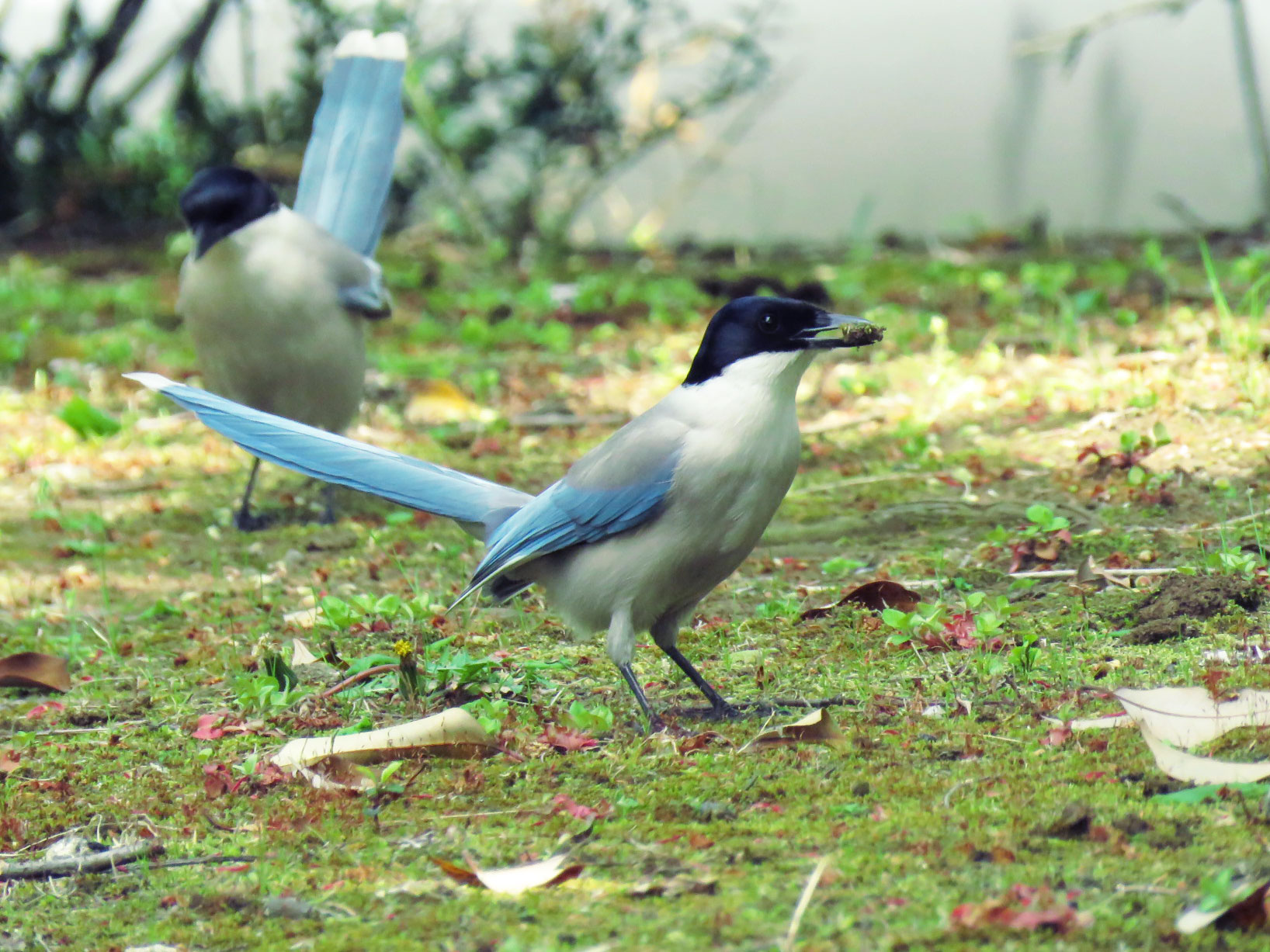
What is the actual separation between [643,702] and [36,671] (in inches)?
66.6

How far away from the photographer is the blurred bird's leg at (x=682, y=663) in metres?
3.39

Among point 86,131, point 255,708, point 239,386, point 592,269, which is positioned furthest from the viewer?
point 86,131

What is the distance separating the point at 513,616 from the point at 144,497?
2.27 meters

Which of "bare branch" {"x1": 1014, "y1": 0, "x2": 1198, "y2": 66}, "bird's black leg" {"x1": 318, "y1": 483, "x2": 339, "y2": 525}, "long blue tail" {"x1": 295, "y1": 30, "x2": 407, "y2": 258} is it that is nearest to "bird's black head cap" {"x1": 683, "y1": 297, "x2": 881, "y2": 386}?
"bird's black leg" {"x1": 318, "y1": 483, "x2": 339, "y2": 525}

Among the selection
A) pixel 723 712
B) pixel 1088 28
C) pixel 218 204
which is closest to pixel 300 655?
pixel 723 712

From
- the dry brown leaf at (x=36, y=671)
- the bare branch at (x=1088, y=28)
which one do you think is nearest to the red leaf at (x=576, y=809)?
the dry brown leaf at (x=36, y=671)

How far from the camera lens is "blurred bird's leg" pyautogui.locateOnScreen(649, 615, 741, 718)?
339cm

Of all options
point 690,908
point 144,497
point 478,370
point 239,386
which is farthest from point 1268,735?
point 478,370

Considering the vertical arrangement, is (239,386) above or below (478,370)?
above

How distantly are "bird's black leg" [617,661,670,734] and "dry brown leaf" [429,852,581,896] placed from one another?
29.4 inches

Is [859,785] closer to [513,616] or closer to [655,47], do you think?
[513,616]

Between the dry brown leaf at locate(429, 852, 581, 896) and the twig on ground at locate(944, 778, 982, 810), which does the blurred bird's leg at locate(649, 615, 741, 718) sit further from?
the dry brown leaf at locate(429, 852, 581, 896)

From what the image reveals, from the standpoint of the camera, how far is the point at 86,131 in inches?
462

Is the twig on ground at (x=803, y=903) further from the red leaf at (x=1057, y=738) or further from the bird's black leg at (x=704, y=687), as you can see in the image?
the bird's black leg at (x=704, y=687)
